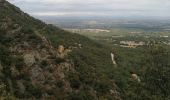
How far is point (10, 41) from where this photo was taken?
79062 mm

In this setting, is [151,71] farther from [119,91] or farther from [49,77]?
[49,77]

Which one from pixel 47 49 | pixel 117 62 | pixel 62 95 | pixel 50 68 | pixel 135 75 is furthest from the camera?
pixel 117 62

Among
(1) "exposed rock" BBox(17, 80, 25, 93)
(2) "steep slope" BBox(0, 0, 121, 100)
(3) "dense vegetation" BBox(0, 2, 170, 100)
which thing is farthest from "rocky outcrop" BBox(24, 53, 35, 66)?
(1) "exposed rock" BBox(17, 80, 25, 93)

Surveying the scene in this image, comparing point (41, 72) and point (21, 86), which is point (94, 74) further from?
point (21, 86)

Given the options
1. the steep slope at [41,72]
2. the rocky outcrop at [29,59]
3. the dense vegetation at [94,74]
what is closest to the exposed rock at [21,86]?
the steep slope at [41,72]

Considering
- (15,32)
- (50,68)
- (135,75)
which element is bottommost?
(135,75)

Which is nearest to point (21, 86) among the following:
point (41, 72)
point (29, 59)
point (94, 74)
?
point (41, 72)

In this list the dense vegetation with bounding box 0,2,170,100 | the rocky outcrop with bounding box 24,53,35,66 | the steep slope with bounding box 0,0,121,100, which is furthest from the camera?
the rocky outcrop with bounding box 24,53,35,66

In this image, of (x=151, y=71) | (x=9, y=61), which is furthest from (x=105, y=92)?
(x=151, y=71)

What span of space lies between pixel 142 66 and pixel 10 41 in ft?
147

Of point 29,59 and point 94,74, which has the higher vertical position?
point 29,59

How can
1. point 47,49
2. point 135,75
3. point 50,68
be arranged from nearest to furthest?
point 50,68 → point 47,49 → point 135,75

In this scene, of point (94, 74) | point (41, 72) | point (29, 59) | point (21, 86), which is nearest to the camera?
point (21, 86)

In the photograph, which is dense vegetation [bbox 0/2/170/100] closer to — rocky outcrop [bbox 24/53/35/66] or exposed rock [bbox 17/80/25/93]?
exposed rock [bbox 17/80/25/93]
